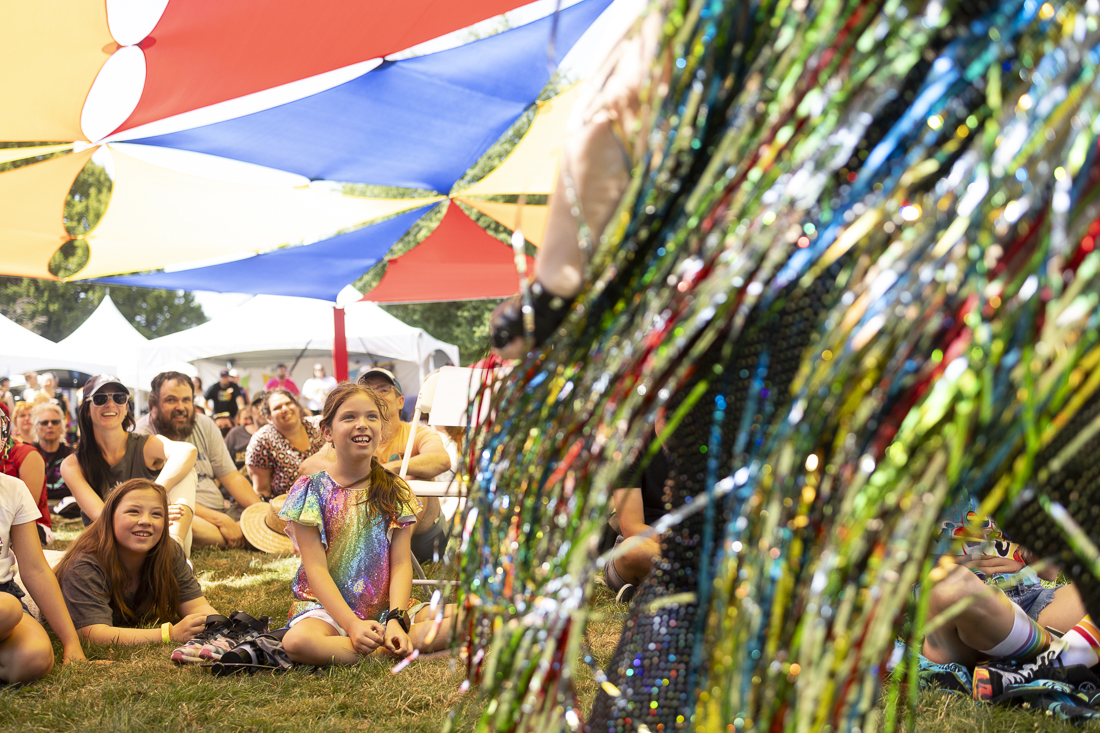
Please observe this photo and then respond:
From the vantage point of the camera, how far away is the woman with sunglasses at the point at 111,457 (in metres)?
5.10

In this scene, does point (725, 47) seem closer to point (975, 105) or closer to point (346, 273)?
point (975, 105)

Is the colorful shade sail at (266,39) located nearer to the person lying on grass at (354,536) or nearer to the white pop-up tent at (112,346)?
the person lying on grass at (354,536)

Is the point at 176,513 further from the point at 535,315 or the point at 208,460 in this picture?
the point at 535,315

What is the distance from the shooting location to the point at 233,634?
335 centimetres

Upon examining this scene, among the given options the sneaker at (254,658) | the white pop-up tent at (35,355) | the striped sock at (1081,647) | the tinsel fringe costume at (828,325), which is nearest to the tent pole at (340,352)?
the sneaker at (254,658)

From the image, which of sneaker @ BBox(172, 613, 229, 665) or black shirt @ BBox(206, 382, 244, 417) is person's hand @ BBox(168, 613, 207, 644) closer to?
sneaker @ BBox(172, 613, 229, 665)

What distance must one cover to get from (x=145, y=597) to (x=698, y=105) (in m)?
3.91

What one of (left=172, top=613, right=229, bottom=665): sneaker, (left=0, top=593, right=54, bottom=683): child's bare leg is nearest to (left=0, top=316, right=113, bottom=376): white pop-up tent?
(left=172, top=613, right=229, bottom=665): sneaker

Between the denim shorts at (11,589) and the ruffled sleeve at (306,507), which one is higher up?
the ruffled sleeve at (306,507)

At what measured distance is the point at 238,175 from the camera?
697cm

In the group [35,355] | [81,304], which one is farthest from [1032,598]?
[81,304]

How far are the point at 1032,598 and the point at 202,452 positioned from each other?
18.5 feet

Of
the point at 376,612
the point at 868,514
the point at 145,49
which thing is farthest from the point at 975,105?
the point at 145,49

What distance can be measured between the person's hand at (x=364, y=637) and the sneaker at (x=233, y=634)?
425 mm
